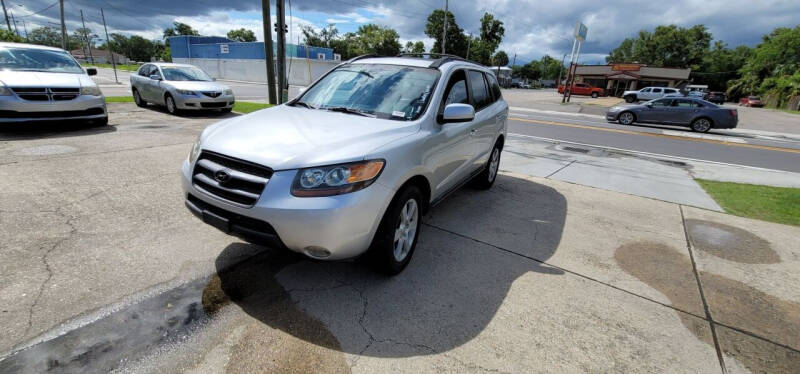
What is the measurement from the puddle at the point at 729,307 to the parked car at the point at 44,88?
9544 mm

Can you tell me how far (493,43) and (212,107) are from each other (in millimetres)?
90756

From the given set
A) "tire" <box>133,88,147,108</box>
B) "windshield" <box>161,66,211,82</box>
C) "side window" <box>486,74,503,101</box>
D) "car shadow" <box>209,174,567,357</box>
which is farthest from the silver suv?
"tire" <box>133,88,147,108</box>

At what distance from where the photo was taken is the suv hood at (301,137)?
2490mm

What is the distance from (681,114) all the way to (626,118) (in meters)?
2.06

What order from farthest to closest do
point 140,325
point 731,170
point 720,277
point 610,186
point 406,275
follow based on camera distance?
point 731,170, point 610,186, point 720,277, point 406,275, point 140,325

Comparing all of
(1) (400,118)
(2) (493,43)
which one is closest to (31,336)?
(1) (400,118)

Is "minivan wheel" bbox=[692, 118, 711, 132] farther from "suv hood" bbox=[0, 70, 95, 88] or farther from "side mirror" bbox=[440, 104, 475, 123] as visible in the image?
"suv hood" bbox=[0, 70, 95, 88]

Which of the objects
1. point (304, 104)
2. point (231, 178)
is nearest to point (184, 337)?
point (231, 178)

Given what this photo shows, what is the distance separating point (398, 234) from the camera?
303 cm

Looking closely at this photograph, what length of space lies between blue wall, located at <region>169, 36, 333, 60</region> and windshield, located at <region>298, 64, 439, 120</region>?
139 ft

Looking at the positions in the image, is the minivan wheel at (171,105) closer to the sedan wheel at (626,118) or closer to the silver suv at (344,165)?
the silver suv at (344,165)

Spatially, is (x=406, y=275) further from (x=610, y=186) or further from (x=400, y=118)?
(x=610, y=186)

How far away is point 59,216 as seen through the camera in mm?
3781

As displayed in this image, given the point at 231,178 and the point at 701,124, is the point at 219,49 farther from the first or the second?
the point at 231,178
